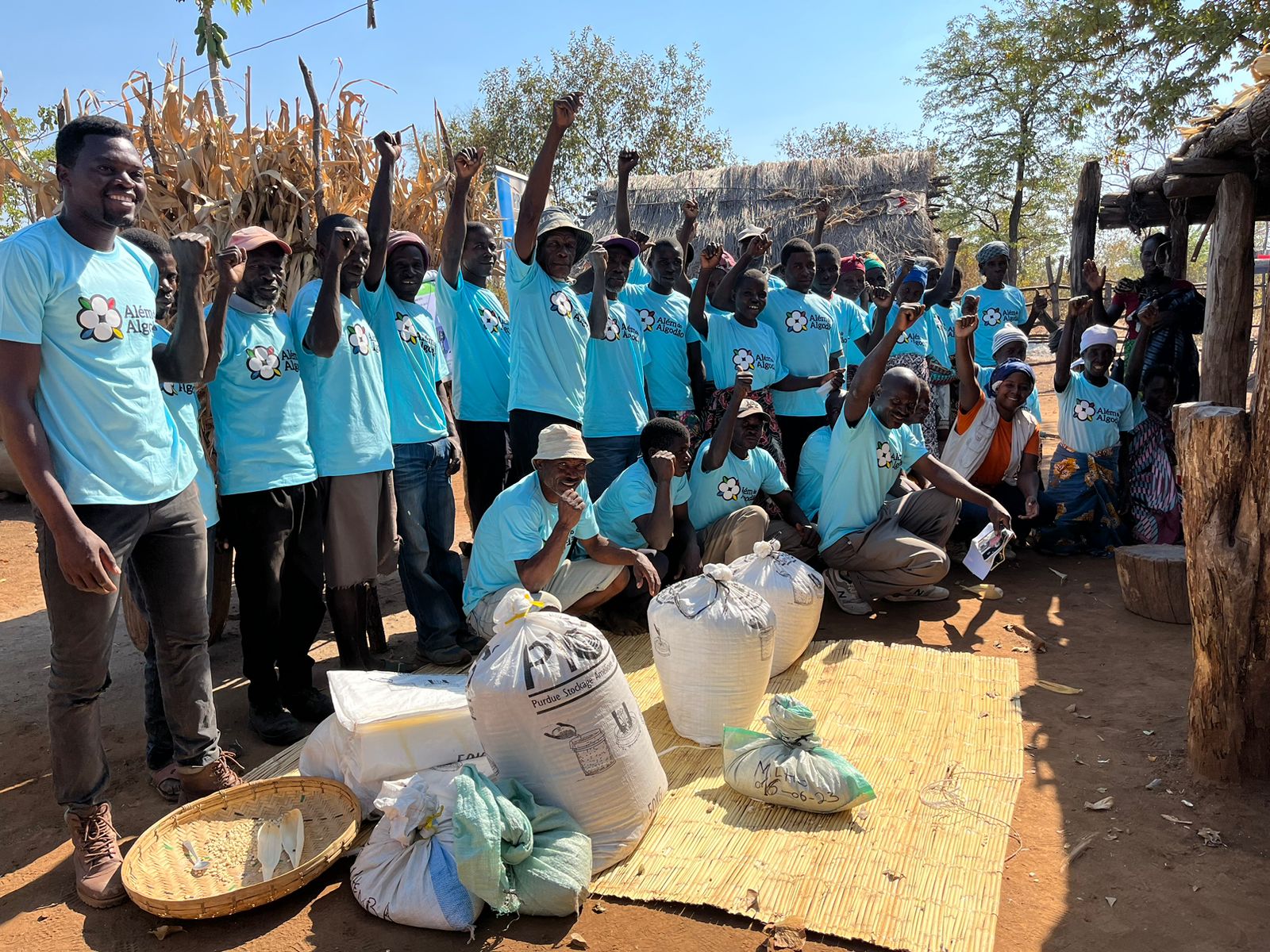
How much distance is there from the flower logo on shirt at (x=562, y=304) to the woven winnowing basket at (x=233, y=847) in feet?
8.38

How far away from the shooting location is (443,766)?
309cm

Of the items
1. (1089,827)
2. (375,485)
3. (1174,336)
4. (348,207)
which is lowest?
(1089,827)

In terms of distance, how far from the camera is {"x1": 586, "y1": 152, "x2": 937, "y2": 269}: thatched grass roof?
11.4m

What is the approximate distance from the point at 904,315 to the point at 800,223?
770 centimetres

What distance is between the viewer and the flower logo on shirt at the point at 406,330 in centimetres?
432

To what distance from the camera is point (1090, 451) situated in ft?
19.9

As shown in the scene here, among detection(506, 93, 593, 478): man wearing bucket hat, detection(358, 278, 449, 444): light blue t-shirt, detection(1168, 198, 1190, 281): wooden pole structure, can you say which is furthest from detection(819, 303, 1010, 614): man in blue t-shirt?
detection(1168, 198, 1190, 281): wooden pole structure

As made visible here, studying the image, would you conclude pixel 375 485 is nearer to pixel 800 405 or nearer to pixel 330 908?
pixel 330 908

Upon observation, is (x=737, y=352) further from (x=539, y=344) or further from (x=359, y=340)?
(x=359, y=340)

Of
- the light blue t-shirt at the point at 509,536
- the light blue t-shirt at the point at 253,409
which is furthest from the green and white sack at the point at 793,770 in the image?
the light blue t-shirt at the point at 253,409

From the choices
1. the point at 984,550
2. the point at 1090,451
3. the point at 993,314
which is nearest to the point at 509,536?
the point at 984,550

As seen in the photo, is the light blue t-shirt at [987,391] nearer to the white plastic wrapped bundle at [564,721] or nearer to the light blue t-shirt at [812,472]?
the light blue t-shirt at [812,472]

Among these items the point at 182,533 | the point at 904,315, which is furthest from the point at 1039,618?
the point at 182,533

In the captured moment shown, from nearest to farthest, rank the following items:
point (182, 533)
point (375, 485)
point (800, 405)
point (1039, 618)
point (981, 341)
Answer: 1. point (182, 533)
2. point (375, 485)
3. point (1039, 618)
4. point (800, 405)
5. point (981, 341)
